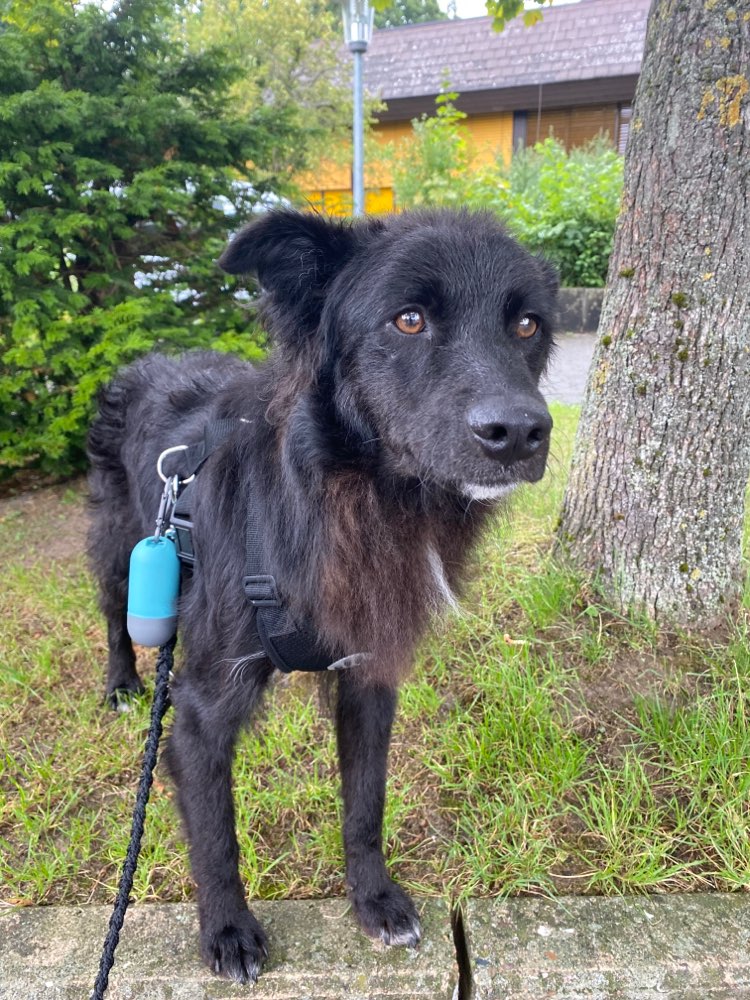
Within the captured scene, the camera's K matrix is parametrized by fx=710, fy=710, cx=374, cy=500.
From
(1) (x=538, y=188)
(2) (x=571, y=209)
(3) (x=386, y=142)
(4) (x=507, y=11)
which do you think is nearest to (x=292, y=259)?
(4) (x=507, y=11)

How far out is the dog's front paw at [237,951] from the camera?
1.75m

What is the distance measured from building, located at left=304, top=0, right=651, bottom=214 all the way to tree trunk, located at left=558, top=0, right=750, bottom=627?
580 inches

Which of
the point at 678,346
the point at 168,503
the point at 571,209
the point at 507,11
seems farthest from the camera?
the point at 571,209

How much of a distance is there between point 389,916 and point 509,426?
1334mm

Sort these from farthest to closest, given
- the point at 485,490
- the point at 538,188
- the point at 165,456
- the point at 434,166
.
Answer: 1. the point at 434,166
2. the point at 538,188
3. the point at 165,456
4. the point at 485,490

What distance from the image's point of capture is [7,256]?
3975 mm

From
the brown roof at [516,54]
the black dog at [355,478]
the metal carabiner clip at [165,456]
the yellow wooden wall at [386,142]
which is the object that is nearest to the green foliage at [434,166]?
the yellow wooden wall at [386,142]

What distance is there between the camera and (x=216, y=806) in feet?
5.97

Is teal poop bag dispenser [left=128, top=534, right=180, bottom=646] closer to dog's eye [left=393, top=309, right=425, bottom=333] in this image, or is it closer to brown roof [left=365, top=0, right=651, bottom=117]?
dog's eye [left=393, top=309, right=425, bottom=333]

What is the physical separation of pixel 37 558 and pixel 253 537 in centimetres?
266

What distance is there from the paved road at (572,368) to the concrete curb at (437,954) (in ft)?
15.8

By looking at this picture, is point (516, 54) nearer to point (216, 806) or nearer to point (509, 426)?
point (509, 426)

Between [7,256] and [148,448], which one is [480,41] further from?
[148,448]

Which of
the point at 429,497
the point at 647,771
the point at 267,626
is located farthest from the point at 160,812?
the point at 647,771
